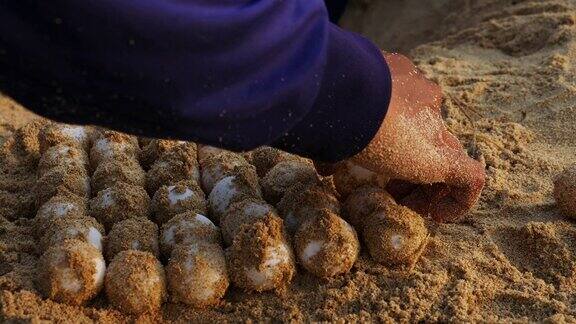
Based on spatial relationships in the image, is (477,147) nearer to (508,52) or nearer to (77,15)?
(508,52)

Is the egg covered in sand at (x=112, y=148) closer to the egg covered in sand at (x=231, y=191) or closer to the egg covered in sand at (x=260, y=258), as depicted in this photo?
the egg covered in sand at (x=231, y=191)

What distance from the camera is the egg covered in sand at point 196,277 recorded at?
1.58 meters

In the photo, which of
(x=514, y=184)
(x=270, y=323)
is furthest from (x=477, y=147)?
(x=270, y=323)

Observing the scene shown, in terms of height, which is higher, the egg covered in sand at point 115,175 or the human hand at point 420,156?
the human hand at point 420,156

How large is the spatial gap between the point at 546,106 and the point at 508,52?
0.52 metres

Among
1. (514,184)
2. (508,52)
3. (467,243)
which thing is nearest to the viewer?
(467,243)

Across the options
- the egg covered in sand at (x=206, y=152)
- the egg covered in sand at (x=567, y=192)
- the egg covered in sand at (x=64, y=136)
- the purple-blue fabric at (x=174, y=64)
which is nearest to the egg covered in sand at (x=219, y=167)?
the egg covered in sand at (x=206, y=152)

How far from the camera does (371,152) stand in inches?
59.0

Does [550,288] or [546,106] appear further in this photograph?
[546,106]

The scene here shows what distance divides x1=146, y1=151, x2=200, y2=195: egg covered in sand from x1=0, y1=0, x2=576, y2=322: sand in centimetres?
33

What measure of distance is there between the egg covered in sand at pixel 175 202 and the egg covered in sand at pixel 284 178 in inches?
6.7

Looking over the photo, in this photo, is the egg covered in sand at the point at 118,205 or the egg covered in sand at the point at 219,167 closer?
the egg covered in sand at the point at 118,205

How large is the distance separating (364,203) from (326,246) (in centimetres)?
18

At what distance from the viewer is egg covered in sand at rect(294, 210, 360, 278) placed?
162 cm
